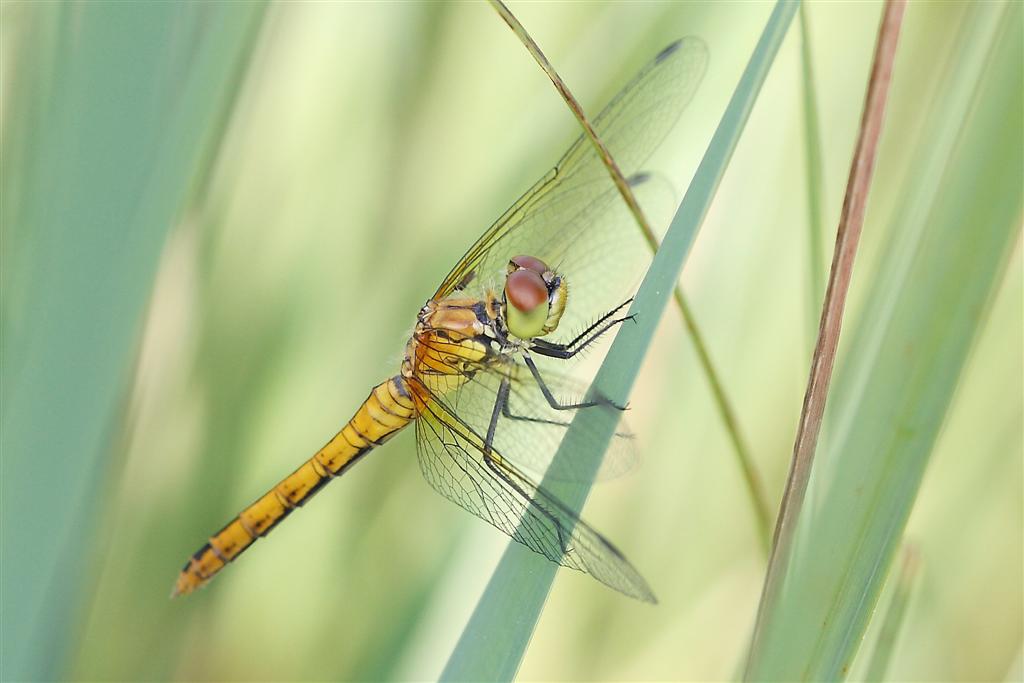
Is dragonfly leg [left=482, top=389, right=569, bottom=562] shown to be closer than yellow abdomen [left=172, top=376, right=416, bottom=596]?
Yes

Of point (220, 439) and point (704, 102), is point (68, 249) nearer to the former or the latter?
point (220, 439)

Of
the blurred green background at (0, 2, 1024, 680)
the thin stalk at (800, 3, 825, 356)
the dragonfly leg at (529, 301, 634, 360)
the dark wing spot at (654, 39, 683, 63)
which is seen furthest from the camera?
the blurred green background at (0, 2, 1024, 680)

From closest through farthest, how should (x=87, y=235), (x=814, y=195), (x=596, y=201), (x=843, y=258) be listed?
(x=843, y=258)
(x=87, y=235)
(x=814, y=195)
(x=596, y=201)

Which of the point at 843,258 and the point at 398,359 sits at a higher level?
the point at 398,359

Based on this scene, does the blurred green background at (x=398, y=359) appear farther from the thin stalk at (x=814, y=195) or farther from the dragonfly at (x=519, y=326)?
the thin stalk at (x=814, y=195)

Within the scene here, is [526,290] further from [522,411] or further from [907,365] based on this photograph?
[907,365]

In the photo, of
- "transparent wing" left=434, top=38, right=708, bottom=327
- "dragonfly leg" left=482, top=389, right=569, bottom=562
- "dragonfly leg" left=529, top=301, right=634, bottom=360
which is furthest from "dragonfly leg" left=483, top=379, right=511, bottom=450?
Result: "transparent wing" left=434, top=38, right=708, bottom=327

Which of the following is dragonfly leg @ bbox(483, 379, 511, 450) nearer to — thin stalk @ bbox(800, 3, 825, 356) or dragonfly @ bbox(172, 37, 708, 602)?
dragonfly @ bbox(172, 37, 708, 602)

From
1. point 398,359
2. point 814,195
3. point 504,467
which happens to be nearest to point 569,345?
point 504,467
